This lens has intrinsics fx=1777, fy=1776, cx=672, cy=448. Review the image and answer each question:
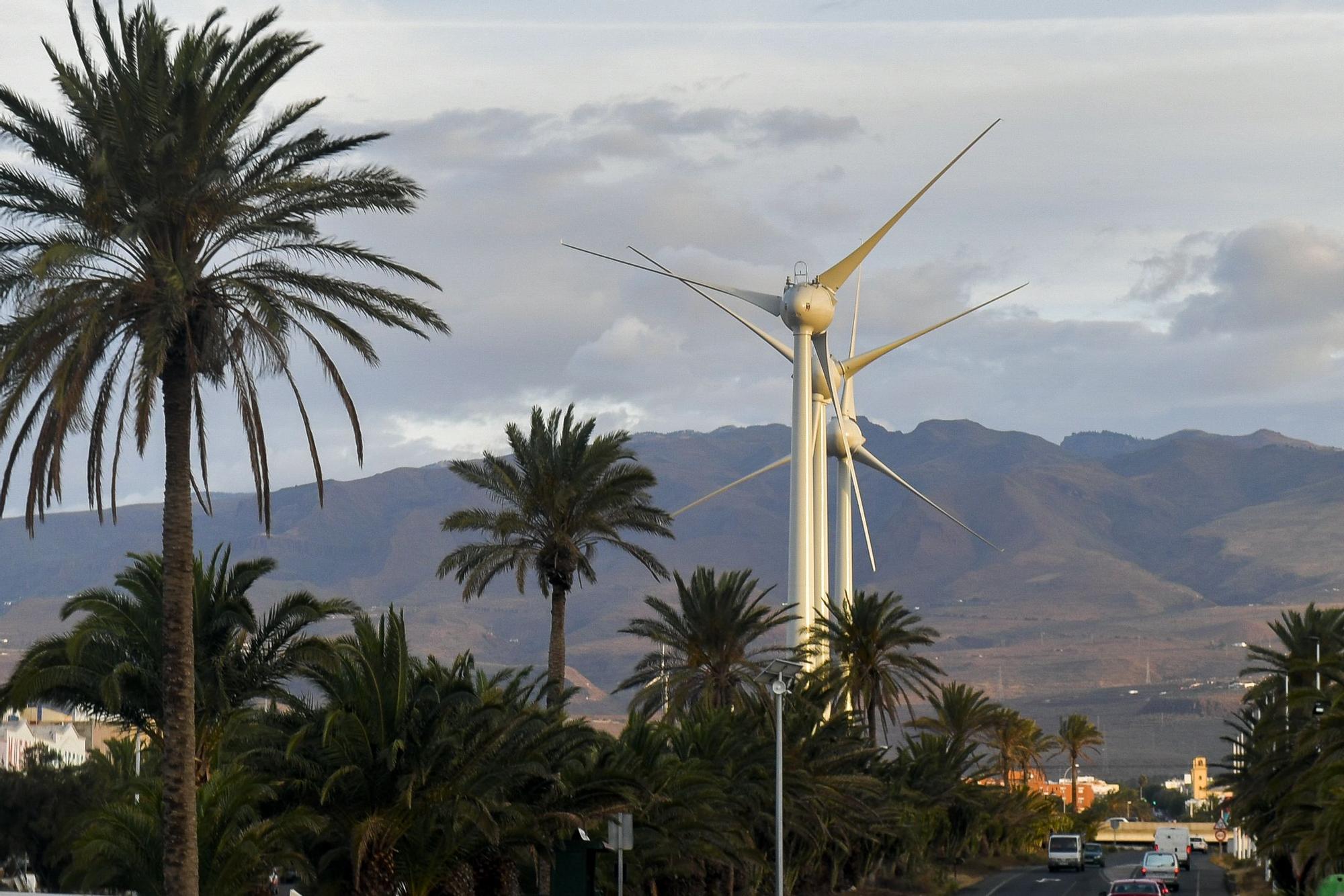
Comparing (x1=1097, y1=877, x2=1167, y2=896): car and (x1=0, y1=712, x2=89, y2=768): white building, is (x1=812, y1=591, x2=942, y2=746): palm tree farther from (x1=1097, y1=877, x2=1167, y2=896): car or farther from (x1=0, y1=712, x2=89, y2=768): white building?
(x1=0, y1=712, x2=89, y2=768): white building

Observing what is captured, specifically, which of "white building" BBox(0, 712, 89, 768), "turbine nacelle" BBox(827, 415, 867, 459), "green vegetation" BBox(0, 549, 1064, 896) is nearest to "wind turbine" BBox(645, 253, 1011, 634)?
"turbine nacelle" BBox(827, 415, 867, 459)

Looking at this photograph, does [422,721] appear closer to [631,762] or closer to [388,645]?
[388,645]

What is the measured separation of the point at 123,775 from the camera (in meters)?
53.1

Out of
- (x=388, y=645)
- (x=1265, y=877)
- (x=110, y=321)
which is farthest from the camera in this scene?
(x=1265, y=877)

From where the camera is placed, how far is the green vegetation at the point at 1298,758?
45.0m

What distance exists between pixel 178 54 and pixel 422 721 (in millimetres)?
14561

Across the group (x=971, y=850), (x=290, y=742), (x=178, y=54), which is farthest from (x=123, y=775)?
(x=971, y=850)

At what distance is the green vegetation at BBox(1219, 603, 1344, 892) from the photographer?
4500cm

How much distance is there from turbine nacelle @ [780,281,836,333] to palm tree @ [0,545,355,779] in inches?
1658

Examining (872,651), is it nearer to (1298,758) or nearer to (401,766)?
(1298,758)

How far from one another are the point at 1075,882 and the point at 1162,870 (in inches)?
240

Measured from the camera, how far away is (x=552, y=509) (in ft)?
169

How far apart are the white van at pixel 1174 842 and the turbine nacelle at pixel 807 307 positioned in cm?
4158

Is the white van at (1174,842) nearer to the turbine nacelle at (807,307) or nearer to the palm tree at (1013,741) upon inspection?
the palm tree at (1013,741)
